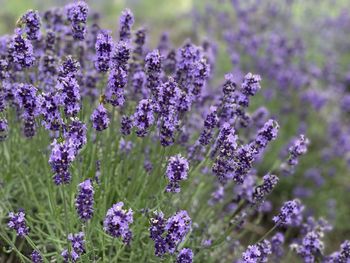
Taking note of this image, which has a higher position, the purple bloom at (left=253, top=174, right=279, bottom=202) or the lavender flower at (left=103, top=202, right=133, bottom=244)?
the purple bloom at (left=253, top=174, right=279, bottom=202)

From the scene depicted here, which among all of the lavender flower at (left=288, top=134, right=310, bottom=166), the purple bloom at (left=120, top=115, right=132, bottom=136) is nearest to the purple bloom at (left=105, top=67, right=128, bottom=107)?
the purple bloom at (left=120, top=115, right=132, bottom=136)

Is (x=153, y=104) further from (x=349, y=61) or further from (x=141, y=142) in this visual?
(x=349, y=61)

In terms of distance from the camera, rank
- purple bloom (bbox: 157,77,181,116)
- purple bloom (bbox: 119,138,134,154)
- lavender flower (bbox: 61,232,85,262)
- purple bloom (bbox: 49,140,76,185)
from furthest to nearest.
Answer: purple bloom (bbox: 119,138,134,154) → purple bloom (bbox: 157,77,181,116) → lavender flower (bbox: 61,232,85,262) → purple bloom (bbox: 49,140,76,185)

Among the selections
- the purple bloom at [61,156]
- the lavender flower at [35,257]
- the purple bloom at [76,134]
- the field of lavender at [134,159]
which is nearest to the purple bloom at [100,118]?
the field of lavender at [134,159]

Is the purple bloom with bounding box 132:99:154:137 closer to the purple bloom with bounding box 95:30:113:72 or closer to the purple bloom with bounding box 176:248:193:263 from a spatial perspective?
the purple bloom with bounding box 95:30:113:72

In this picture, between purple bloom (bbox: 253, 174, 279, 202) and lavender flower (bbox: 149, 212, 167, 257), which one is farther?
purple bloom (bbox: 253, 174, 279, 202)

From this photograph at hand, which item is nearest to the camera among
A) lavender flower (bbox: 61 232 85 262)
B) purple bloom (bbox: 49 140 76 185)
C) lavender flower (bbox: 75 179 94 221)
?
purple bloom (bbox: 49 140 76 185)

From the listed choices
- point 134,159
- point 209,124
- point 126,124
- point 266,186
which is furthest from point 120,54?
point 134,159
